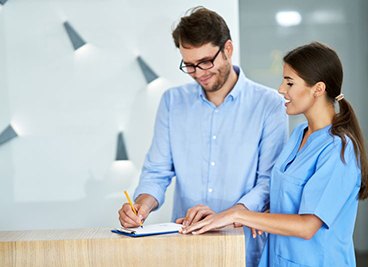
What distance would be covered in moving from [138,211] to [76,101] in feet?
5.04

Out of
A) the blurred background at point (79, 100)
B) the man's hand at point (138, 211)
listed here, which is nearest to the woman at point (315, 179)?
the man's hand at point (138, 211)

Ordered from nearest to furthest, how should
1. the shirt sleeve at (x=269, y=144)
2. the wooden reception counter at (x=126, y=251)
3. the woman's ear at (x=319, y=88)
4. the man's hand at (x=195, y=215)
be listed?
the wooden reception counter at (x=126, y=251) → the man's hand at (x=195, y=215) → the woman's ear at (x=319, y=88) → the shirt sleeve at (x=269, y=144)

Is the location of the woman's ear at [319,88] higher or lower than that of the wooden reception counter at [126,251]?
higher

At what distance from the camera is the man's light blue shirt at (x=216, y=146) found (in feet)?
7.45

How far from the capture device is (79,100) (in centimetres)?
345

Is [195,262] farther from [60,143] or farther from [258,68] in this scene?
[258,68]

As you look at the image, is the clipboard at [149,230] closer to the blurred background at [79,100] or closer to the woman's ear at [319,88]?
the woman's ear at [319,88]

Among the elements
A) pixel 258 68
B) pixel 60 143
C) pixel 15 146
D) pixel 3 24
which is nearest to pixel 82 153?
pixel 60 143

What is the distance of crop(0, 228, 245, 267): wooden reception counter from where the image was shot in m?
1.66

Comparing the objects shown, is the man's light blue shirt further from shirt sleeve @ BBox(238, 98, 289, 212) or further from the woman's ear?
the woman's ear

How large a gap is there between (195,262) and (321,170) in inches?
20.5

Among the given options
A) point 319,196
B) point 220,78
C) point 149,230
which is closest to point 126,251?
point 149,230

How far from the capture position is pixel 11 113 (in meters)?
3.45

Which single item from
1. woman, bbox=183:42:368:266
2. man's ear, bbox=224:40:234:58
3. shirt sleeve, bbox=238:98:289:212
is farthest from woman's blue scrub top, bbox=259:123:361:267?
man's ear, bbox=224:40:234:58
